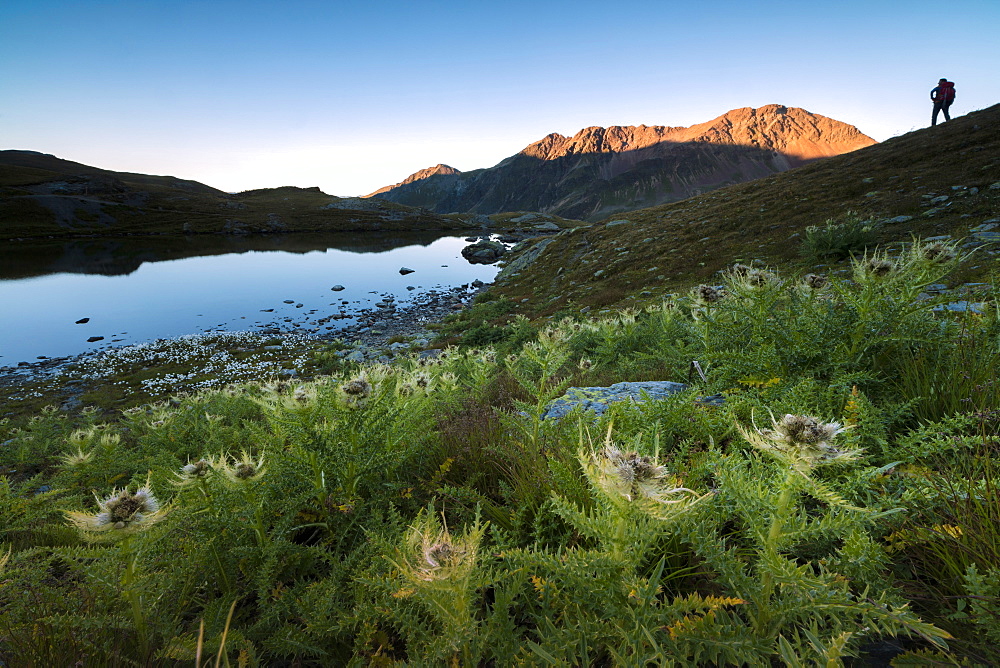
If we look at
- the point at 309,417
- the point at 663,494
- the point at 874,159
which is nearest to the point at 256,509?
the point at 309,417

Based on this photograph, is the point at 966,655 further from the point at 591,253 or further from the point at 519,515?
the point at 591,253

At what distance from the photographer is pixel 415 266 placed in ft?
160

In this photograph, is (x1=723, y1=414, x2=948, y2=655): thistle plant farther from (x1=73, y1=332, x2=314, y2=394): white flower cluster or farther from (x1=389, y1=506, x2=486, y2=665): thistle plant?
(x1=73, y1=332, x2=314, y2=394): white flower cluster

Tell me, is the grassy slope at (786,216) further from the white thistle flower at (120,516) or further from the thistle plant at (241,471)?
the white thistle flower at (120,516)

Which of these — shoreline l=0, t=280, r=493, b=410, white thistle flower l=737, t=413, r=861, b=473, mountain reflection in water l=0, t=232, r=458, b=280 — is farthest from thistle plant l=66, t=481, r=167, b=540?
mountain reflection in water l=0, t=232, r=458, b=280

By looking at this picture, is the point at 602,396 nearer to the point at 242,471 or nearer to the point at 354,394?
the point at 354,394

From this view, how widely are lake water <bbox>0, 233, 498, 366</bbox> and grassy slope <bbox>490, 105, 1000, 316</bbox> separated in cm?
1500

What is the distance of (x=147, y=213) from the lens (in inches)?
3497

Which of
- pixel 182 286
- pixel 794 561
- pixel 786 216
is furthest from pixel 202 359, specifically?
pixel 786 216

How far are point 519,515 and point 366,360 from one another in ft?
47.9

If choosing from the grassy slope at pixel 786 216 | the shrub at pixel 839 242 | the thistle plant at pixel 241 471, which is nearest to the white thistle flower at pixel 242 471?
the thistle plant at pixel 241 471

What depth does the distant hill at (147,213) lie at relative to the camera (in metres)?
75.1

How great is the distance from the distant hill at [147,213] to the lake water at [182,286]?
50.0ft

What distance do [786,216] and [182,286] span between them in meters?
45.8
